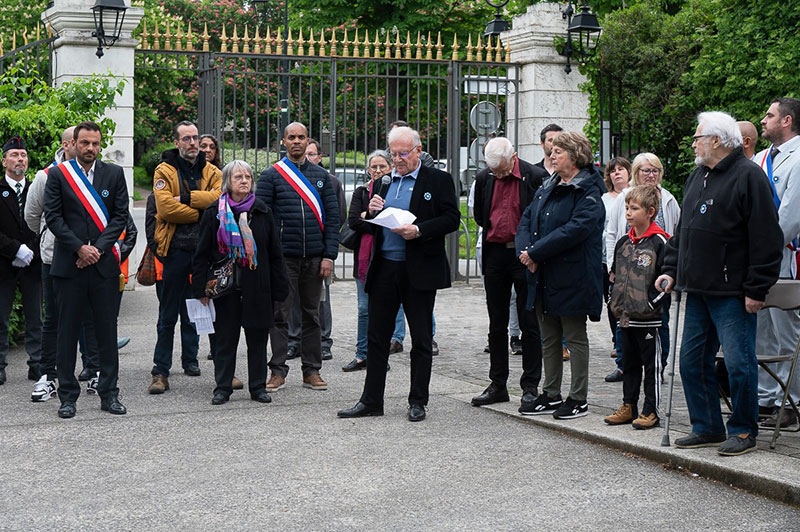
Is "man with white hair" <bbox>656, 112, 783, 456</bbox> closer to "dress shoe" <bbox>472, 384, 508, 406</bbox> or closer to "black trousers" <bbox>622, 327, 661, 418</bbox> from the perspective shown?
"black trousers" <bbox>622, 327, 661, 418</bbox>

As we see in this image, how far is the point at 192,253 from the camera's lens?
27.7 ft

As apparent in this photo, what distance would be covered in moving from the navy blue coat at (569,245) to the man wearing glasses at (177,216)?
267 centimetres

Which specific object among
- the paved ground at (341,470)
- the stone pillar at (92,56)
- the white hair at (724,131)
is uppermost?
the stone pillar at (92,56)

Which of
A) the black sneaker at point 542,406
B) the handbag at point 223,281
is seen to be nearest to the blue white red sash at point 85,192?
the handbag at point 223,281

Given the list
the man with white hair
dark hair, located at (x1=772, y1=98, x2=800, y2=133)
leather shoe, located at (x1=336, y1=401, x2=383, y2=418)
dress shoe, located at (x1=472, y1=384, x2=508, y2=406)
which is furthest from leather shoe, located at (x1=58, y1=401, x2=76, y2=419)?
dark hair, located at (x1=772, y1=98, x2=800, y2=133)

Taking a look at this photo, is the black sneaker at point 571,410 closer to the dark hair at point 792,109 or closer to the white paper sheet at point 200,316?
the dark hair at point 792,109

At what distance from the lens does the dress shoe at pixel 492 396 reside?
7727mm

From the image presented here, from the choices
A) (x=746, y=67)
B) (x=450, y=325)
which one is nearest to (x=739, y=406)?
(x=450, y=325)

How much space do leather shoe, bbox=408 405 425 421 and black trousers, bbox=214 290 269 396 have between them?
1.25m

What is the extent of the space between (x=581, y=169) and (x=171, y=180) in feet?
10.4

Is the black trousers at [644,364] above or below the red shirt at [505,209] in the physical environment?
below

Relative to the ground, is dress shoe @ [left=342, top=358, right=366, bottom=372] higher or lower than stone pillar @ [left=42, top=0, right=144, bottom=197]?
lower

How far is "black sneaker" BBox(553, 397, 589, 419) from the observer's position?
23.4 ft

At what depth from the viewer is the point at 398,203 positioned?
740 cm
